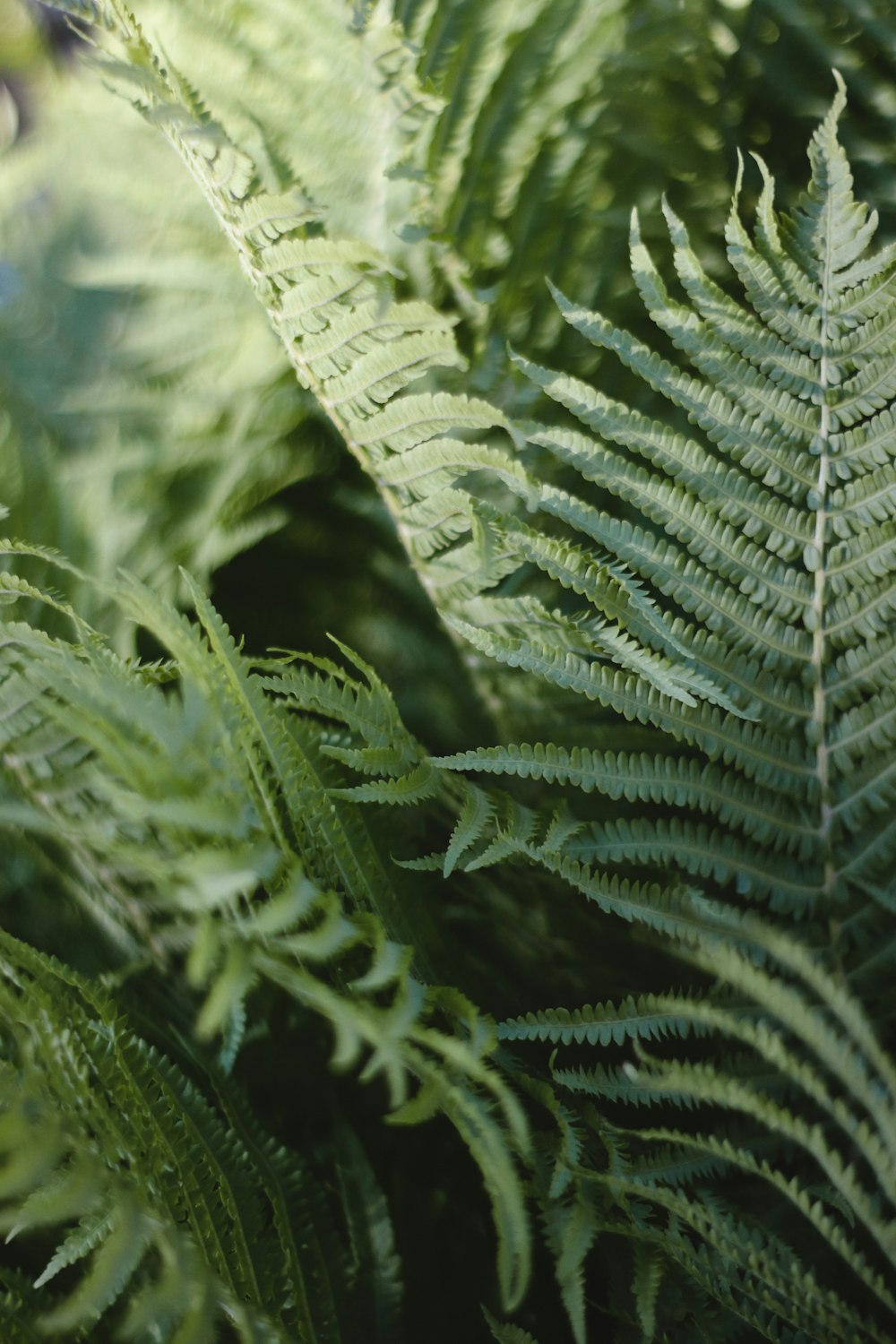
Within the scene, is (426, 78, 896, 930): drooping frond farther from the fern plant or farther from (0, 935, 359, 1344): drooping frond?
(0, 935, 359, 1344): drooping frond

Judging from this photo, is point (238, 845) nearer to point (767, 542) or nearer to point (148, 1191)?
point (148, 1191)

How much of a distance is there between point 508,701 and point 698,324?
0.81 ft

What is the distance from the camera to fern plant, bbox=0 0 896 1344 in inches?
17.2

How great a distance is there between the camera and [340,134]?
0.57 meters

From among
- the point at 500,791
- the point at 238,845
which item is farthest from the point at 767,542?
the point at 238,845

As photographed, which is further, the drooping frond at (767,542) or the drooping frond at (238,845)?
the drooping frond at (767,542)

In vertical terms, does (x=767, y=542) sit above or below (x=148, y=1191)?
above

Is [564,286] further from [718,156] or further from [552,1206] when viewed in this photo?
[552,1206]

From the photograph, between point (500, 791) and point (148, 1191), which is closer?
point (148, 1191)

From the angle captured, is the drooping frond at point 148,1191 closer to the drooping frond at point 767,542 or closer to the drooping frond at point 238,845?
the drooping frond at point 238,845

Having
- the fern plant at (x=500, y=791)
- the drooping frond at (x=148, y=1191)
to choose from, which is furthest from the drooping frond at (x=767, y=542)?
the drooping frond at (x=148, y=1191)

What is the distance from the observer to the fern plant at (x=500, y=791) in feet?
1.44

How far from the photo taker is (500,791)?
0.56m

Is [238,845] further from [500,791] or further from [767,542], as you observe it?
[767,542]
